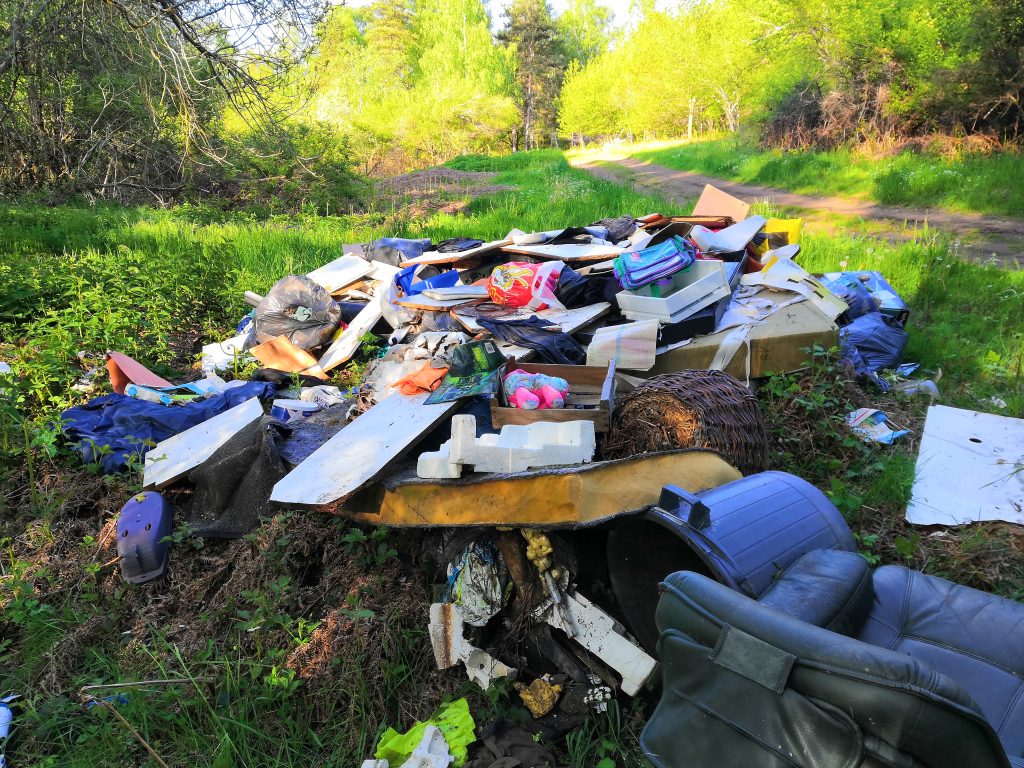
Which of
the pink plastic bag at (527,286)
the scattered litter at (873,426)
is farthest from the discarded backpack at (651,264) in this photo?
the scattered litter at (873,426)

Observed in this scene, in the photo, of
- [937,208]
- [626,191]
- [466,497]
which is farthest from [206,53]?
[937,208]

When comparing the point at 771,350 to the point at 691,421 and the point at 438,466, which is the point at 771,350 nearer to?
the point at 691,421

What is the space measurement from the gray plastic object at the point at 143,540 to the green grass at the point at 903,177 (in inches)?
404

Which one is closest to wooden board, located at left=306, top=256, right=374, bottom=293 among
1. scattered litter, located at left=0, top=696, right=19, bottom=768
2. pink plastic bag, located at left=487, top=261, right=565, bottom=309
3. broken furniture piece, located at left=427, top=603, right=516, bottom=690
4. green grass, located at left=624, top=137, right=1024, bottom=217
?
pink plastic bag, located at left=487, top=261, right=565, bottom=309

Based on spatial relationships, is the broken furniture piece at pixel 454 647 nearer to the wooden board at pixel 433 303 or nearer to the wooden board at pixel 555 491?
the wooden board at pixel 555 491

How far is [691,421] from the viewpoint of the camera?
264 cm

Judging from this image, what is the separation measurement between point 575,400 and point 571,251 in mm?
2427

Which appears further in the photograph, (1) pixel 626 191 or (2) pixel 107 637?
(1) pixel 626 191

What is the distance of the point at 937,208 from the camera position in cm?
925

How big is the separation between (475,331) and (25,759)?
3.02 meters

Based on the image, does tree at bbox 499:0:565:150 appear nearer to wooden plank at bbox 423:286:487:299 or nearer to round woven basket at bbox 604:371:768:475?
wooden plank at bbox 423:286:487:299

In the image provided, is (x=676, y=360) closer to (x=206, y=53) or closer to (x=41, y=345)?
(x=41, y=345)

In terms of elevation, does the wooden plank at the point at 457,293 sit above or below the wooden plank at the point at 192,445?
above

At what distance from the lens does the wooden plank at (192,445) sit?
129 inches
